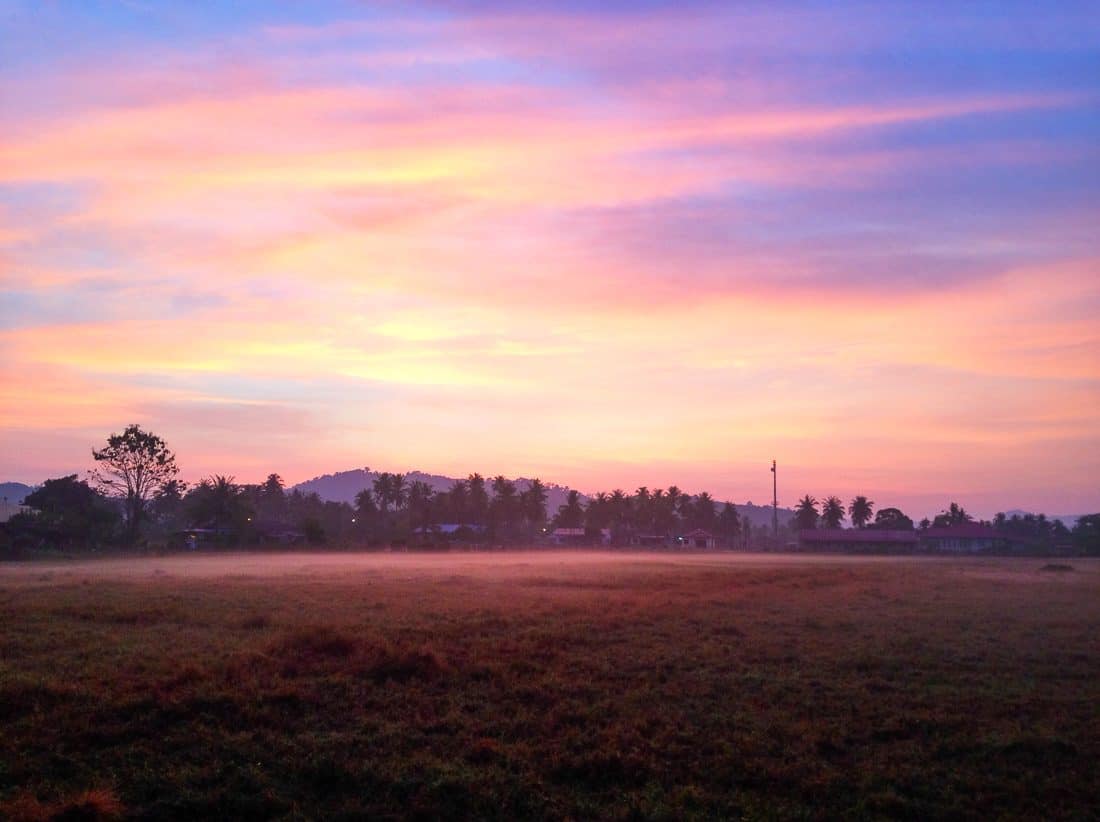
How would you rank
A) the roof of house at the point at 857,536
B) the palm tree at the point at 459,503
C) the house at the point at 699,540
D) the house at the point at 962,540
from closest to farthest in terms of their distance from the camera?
the roof of house at the point at 857,536 → the house at the point at 962,540 → the palm tree at the point at 459,503 → the house at the point at 699,540

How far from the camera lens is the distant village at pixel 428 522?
342 feet

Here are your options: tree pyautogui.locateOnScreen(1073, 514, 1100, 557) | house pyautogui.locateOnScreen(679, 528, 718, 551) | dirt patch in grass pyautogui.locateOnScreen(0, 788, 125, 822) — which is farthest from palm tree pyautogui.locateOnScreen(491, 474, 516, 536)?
dirt patch in grass pyautogui.locateOnScreen(0, 788, 125, 822)

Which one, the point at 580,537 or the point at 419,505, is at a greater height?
the point at 419,505

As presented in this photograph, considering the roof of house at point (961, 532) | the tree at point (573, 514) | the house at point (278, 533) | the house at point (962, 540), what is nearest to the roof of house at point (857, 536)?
the house at point (962, 540)

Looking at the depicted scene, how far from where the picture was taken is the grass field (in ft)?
37.8

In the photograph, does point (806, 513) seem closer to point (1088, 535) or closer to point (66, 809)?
point (1088, 535)

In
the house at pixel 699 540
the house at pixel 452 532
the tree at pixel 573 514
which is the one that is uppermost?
the tree at pixel 573 514

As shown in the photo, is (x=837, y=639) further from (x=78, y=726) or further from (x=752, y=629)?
(x=78, y=726)

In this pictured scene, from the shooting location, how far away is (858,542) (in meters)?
146

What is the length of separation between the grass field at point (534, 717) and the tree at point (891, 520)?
172 meters

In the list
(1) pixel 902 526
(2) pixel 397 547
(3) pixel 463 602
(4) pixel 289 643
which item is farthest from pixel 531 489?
(4) pixel 289 643

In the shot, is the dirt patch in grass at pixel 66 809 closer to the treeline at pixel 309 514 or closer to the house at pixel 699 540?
the treeline at pixel 309 514

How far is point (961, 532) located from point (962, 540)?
4048 millimetres

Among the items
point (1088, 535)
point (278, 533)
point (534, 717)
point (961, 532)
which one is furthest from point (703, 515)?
point (534, 717)
